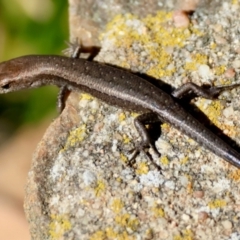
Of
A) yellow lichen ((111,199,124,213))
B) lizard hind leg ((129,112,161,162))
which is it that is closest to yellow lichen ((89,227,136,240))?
yellow lichen ((111,199,124,213))

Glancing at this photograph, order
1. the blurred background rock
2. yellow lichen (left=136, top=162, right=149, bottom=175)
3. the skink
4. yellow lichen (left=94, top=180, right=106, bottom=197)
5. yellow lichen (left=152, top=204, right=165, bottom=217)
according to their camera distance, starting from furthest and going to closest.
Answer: the blurred background rock → the skink → yellow lichen (left=136, top=162, right=149, bottom=175) → yellow lichen (left=94, top=180, right=106, bottom=197) → yellow lichen (left=152, top=204, right=165, bottom=217)

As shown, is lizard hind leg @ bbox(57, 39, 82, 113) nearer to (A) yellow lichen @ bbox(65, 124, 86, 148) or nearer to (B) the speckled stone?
(B) the speckled stone

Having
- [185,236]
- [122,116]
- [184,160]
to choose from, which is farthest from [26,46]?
[185,236]

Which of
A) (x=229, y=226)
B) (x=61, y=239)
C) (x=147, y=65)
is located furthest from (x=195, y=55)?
(x=61, y=239)

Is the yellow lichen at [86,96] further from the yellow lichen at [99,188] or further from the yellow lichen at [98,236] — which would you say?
the yellow lichen at [98,236]

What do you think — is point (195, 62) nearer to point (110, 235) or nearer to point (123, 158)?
point (123, 158)

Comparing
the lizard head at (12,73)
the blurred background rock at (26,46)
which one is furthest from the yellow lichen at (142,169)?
the blurred background rock at (26,46)
